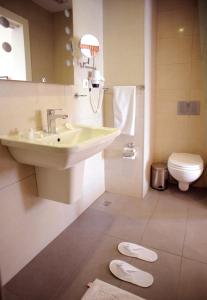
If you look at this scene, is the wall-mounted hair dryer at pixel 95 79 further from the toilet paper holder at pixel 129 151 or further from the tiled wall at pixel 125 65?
the toilet paper holder at pixel 129 151

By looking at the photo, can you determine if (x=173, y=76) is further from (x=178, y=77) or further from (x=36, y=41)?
(x=36, y=41)

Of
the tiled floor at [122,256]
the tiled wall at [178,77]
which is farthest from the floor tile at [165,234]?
the tiled wall at [178,77]

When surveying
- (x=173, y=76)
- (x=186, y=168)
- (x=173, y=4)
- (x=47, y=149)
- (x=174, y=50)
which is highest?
(x=173, y=4)

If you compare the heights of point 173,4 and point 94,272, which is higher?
point 173,4

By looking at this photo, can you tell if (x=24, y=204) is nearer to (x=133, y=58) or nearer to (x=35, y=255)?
(x=35, y=255)

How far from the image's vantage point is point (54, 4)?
5.43ft

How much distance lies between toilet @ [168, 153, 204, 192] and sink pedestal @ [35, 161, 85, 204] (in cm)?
119

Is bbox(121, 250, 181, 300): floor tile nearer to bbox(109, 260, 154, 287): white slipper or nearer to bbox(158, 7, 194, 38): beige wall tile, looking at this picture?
bbox(109, 260, 154, 287): white slipper

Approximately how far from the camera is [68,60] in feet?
6.06

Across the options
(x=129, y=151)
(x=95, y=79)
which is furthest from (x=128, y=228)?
(x=95, y=79)

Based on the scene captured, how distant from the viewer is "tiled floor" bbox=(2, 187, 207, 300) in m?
1.35

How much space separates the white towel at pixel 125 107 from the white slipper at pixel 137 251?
111cm

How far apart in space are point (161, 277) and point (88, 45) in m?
1.89

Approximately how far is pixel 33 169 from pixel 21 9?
1048 mm
